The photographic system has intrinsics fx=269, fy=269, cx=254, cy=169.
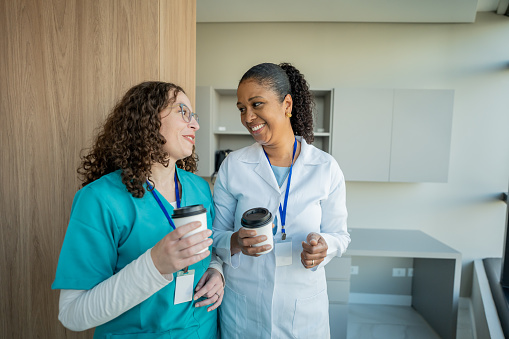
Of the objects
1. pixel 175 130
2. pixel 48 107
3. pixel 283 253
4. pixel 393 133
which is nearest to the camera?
pixel 175 130

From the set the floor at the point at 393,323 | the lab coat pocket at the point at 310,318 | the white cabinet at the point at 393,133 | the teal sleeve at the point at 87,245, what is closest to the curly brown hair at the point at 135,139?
the teal sleeve at the point at 87,245

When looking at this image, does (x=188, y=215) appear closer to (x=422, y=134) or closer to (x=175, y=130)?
(x=175, y=130)

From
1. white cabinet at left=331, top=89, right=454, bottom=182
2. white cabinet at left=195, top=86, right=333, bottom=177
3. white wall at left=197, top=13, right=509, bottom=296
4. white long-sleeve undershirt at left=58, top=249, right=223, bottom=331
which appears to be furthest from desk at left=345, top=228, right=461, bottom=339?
white long-sleeve undershirt at left=58, top=249, right=223, bottom=331

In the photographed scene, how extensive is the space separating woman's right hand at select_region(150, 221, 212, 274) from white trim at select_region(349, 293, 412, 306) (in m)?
3.27

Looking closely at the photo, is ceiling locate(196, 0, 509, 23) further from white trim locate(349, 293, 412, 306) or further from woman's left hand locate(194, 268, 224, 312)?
white trim locate(349, 293, 412, 306)

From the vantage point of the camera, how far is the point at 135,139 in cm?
97

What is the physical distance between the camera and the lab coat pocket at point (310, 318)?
3.82 ft

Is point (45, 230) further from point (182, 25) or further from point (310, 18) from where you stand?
point (310, 18)

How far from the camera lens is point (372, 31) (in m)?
3.13

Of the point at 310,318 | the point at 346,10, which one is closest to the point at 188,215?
the point at 310,318

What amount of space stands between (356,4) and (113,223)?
9.23 ft

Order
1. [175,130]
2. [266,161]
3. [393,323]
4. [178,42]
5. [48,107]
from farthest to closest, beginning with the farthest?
1. [393,323]
2. [178,42]
3. [48,107]
4. [266,161]
5. [175,130]

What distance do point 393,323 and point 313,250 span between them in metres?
2.65

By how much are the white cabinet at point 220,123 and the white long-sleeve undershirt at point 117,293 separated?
2212mm
